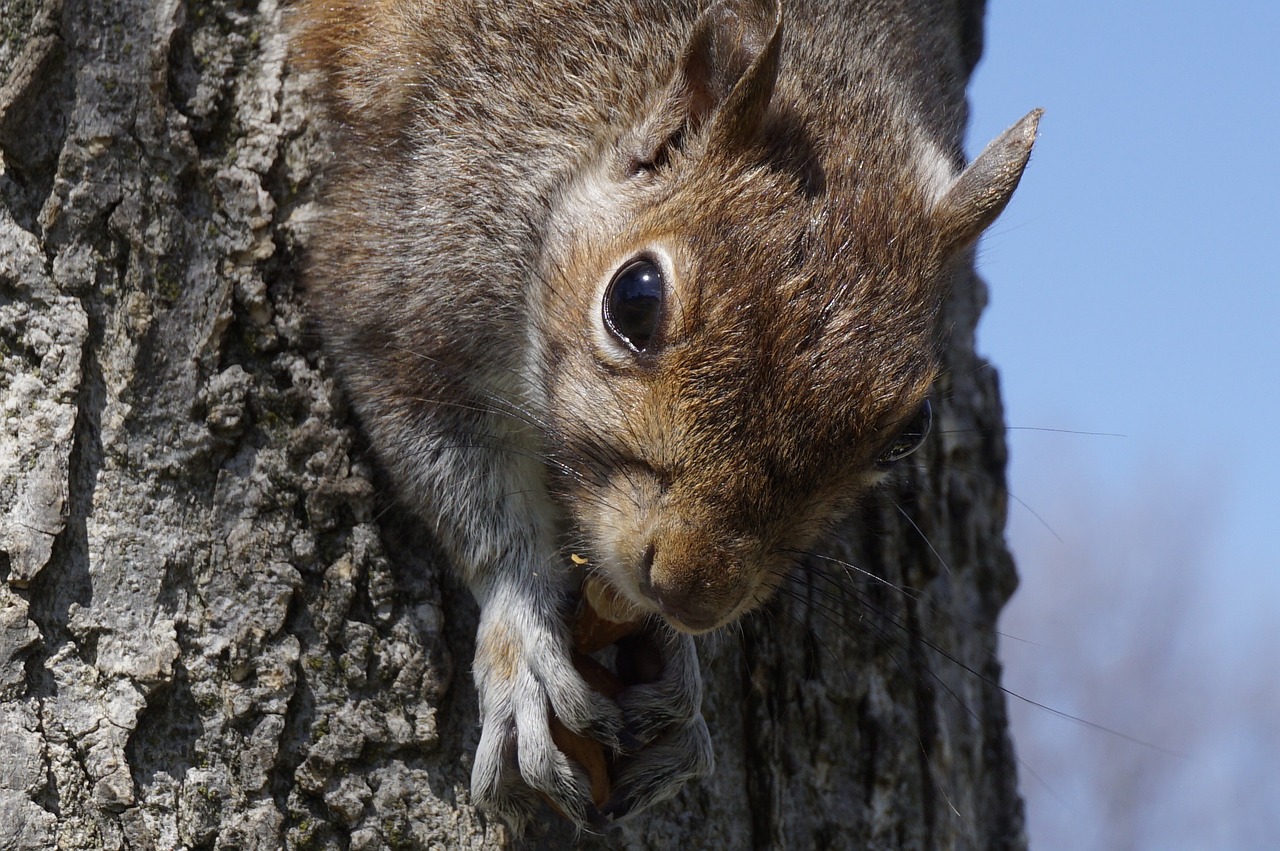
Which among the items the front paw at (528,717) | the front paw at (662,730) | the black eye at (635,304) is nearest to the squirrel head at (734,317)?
the black eye at (635,304)

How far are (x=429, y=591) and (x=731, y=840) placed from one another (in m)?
0.92

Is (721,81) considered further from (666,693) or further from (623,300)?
(666,693)

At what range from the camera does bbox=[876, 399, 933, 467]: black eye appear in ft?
8.58

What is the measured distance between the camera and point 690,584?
2277 millimetres

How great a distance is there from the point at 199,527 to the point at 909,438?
1.49m

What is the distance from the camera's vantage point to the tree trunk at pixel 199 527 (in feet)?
8.18

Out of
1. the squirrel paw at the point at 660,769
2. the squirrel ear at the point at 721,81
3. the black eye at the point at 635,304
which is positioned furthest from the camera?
the squirrel paw at the point at 660,769

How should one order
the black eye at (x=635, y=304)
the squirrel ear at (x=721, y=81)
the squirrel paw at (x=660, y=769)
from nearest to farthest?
1. the black eye at (x=635, y=304)
2. the squirrel ear at (x=721, y=81)
3. the squirrel paw at (x=660, y=769)

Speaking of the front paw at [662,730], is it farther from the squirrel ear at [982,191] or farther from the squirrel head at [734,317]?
the squirrel ear at [982,191]

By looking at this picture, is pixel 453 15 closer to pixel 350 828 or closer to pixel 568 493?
pixel 568 493

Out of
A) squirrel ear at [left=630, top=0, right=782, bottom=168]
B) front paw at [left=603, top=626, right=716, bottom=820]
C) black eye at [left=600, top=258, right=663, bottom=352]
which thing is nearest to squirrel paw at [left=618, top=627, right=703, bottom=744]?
front paw at [left=603, top=626, right=716, bottom=820]

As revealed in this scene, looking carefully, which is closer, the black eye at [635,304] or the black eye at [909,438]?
the black eye at [635,304]

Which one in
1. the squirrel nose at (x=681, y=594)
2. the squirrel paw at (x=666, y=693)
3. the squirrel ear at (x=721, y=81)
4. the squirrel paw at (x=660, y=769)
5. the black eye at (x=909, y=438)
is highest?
the squirrel ear at (x=721, y=81)

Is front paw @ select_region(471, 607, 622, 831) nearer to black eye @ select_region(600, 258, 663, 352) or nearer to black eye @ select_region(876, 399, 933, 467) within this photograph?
black eye @ select_region(600, 258, 663, 352)
